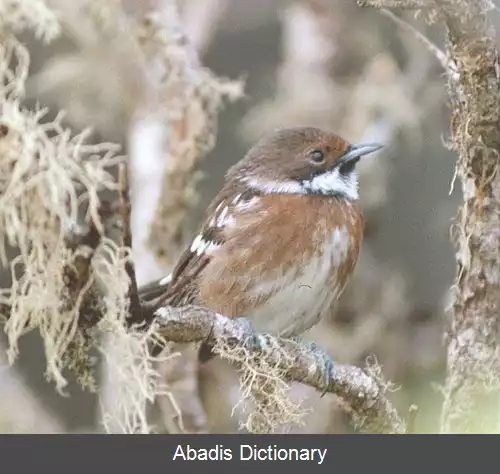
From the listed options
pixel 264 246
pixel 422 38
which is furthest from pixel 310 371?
pixel 422 38

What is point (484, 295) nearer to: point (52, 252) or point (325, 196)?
point (325, 196)

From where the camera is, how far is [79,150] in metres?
1.36

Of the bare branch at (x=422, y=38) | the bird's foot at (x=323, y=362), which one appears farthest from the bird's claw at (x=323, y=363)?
the bare branch at (x=422, y=38)

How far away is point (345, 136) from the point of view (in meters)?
1.45

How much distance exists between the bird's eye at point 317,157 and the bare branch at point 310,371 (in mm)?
291

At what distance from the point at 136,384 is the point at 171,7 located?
66 centimetres

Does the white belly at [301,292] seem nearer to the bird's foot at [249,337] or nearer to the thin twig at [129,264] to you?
the bird's foot at [249,337]

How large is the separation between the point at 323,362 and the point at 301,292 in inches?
5.9

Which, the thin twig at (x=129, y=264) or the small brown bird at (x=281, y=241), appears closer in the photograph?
the thin twig at (x=129, y=264)

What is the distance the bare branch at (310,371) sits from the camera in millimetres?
1344

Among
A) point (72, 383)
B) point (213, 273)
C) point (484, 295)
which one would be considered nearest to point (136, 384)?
point (72, 383)
